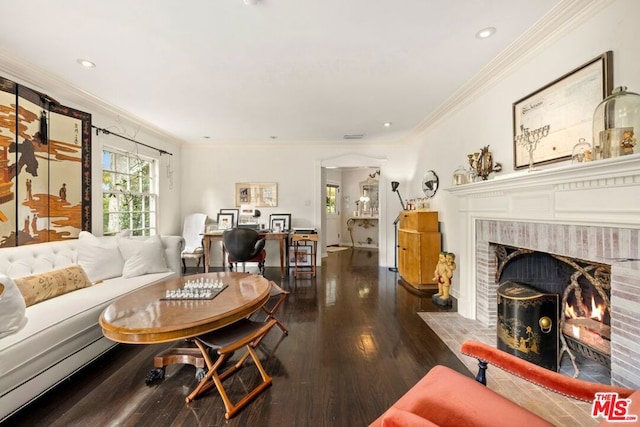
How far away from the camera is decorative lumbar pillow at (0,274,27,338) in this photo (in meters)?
1.51

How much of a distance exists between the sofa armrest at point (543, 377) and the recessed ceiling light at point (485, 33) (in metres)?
2.24

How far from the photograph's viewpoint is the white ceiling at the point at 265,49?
5.82ft

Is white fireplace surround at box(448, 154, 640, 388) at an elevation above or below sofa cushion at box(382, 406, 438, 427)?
above

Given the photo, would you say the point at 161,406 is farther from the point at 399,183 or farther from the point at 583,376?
the point at 399,183

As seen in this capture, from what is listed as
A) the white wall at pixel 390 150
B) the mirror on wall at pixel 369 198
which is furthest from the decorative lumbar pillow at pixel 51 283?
the mirror on wall at pixel 369 198

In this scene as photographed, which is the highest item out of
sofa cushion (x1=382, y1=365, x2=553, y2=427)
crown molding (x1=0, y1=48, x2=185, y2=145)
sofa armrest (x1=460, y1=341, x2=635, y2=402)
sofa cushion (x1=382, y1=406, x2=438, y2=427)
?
crown molding (x1=0, y1=48, x2=185, y2=145)

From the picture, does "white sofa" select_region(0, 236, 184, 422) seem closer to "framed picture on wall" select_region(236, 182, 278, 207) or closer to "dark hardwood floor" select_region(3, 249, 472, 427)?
"dark hardwood floor" select_region(3, 249, 472, 427)

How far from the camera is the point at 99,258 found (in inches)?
105

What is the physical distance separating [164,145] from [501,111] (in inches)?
202

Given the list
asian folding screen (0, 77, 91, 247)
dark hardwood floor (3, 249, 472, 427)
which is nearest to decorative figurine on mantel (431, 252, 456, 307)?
dark hardwood floor (3, 249, 472, 427)

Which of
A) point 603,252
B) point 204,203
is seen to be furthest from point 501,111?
point 204,203

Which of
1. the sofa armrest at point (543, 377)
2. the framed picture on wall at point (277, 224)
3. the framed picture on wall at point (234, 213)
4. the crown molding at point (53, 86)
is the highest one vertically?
the crown molding at point (53, 86)

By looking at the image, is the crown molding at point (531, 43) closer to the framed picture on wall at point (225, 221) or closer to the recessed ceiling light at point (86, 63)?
the recessed ceiling light at point (86, 63)

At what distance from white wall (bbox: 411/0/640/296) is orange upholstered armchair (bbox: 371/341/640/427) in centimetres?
164
